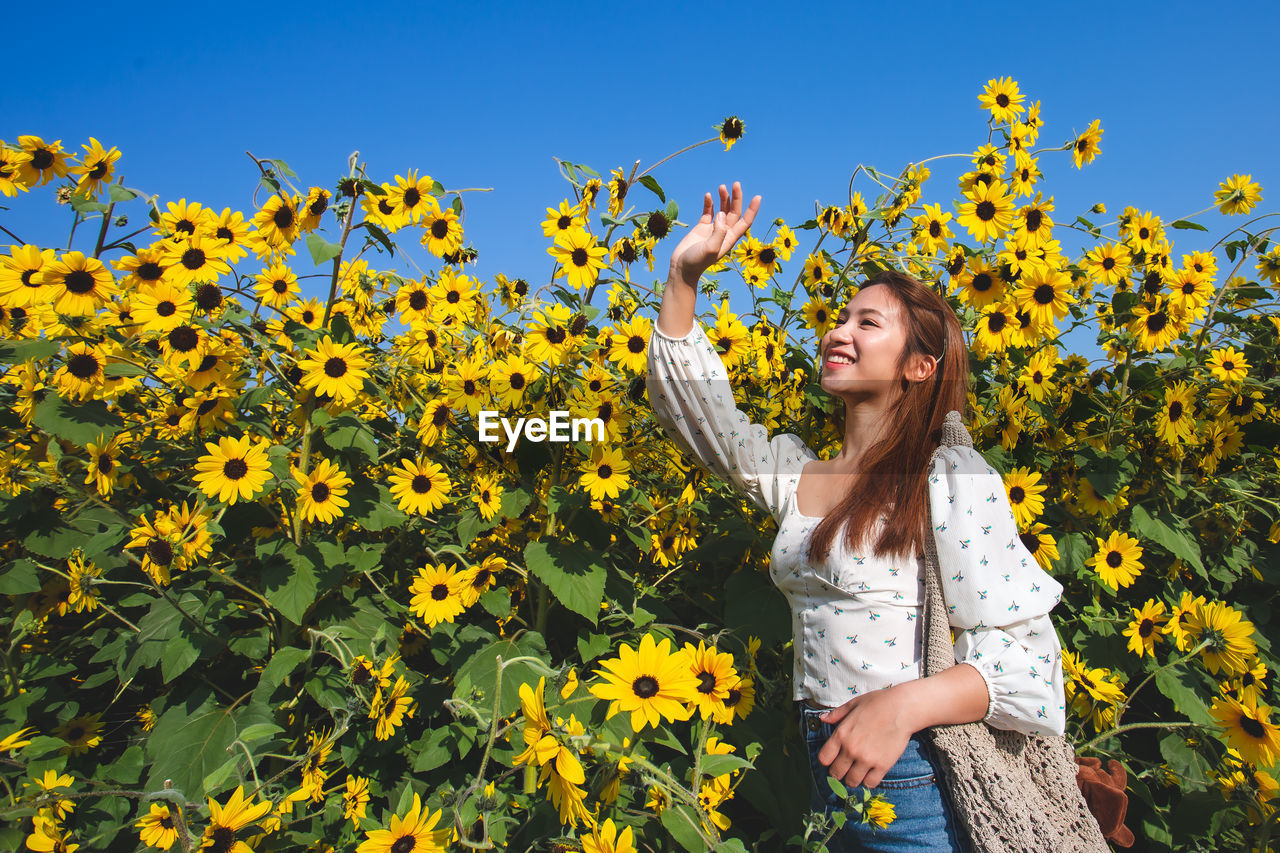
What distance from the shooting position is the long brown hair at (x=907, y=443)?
1.77 metres

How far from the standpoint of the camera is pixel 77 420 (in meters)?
2.22

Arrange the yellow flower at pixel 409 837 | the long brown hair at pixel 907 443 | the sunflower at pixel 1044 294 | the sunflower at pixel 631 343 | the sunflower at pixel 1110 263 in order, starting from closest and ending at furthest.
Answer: the yellow flower at pixel 409 837 < the long brown hair at pixel 907 443 < the sunflower at pixel 631 343 < the sunflower at pixel 1044 294 < the sunflower at pixel 1110 263

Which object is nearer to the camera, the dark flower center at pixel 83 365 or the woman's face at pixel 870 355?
the woman's face at pixel 870 355

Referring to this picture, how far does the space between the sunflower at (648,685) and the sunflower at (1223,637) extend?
7.27 feet

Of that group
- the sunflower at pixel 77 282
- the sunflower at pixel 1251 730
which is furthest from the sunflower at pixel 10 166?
the sunflower at pixel 1251 730

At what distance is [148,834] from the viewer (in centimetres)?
145

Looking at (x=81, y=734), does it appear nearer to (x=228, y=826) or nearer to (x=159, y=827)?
(x=159, y=827)

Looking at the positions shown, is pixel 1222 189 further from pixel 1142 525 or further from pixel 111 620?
pixel 111 620

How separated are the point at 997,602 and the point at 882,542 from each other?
289mm

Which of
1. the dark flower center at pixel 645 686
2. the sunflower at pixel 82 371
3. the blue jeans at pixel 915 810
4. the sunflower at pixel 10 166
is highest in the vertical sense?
→ the sunflower at pixel 10 166

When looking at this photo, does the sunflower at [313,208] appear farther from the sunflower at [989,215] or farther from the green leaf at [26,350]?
the sunflower at [989,215]

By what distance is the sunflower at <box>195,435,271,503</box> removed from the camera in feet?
6.66

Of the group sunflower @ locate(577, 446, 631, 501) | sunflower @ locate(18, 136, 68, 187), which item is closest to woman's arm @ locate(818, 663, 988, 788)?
sunflower @ locate(577, 446, 631, 501)

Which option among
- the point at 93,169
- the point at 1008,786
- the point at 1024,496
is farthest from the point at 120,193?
the point at 1024,496
